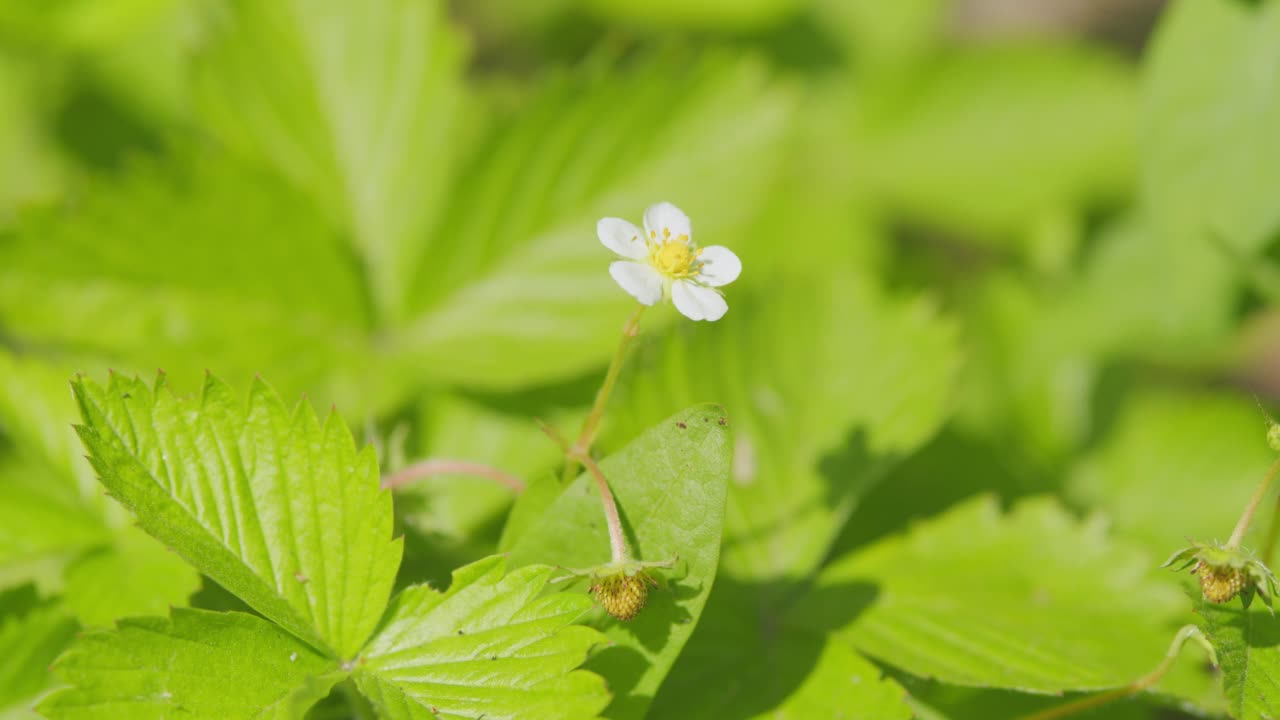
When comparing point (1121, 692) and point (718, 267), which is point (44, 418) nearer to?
point (718, 267)

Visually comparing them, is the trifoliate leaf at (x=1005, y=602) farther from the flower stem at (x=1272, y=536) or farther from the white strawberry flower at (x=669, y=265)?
the white strawberry flower at (x=669, y=265)

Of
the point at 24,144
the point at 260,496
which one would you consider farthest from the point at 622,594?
the point at 24,144

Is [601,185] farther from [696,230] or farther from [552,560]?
[552,560]

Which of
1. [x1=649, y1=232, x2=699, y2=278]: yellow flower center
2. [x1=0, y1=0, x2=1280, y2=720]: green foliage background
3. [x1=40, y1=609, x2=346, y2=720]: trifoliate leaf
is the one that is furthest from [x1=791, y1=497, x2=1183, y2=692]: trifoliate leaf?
[x1=40, y1=609, x2=346, y2=720]: trifoliate leaf

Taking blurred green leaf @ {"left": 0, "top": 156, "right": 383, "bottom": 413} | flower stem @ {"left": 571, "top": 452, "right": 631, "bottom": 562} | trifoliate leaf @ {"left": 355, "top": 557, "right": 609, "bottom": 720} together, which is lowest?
trifoliate leaf @ {"left": 355, "top": 557, "right": 609, "bottom": 720}

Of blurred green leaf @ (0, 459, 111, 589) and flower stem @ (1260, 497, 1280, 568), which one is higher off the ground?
blurred green leaf @ (0, 459, 111, 589)

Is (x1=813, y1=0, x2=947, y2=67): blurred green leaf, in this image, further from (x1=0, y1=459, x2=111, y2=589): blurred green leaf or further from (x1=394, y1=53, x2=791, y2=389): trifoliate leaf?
(x1=0, y1=459, x2=111, y2=589): blurred green leaf
